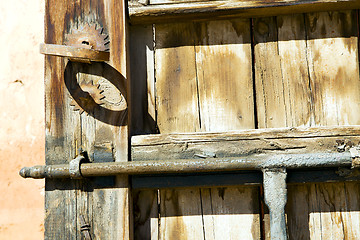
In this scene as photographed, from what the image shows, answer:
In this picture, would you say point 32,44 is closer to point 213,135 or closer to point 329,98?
point 213,135

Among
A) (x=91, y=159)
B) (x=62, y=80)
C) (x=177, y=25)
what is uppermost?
(x=177, y=25)

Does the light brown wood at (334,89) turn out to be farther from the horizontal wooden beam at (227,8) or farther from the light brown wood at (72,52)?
the light brown wood at (72,52)

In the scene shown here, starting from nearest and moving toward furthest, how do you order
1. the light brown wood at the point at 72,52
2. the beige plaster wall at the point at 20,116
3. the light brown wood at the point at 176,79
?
the light brown wood at the point at 72,52
the light brown wood at the point at 176,79
the beige plaster wall at the point at 20,116

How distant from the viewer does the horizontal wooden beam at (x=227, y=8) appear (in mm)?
1419

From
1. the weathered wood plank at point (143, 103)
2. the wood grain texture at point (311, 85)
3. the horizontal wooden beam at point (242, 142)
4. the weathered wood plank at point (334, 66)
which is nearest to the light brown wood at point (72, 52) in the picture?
the weathered wood plank at point (143, 103)

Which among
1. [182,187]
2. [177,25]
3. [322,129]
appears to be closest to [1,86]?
[177,25]

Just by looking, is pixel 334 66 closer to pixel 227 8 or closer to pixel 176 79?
pixel 227 8

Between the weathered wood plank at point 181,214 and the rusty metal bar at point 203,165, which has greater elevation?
the rusty metal bar at point 203,165

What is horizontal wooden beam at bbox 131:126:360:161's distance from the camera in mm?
1353

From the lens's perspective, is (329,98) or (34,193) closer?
(329,98)

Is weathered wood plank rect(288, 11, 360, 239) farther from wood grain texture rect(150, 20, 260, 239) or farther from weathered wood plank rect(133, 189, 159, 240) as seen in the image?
weathered wood plank rect(133, 189, 159, 240)

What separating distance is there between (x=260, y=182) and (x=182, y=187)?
269mm

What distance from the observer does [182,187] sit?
140cm

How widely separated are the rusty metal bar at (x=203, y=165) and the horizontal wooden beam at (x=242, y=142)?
5 cm
